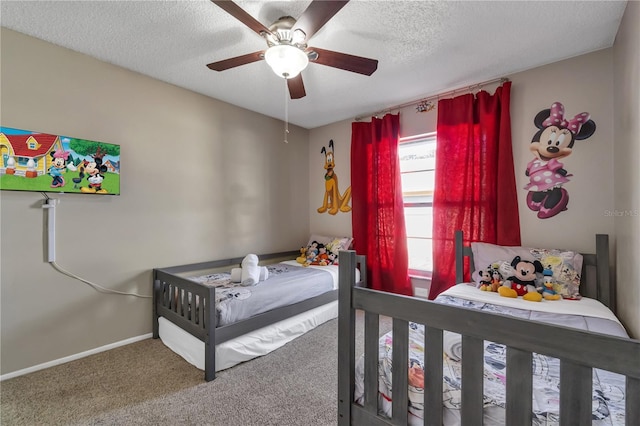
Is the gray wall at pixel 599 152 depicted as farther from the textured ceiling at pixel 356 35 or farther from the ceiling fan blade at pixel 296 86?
the ceiling fan blade at pixel 296 86

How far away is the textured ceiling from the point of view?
177 cm

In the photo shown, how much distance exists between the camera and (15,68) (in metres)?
2.00

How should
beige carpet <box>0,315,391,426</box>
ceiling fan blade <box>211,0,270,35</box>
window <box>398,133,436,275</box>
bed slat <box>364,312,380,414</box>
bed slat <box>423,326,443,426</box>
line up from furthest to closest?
window <box>398,133,436,275</box> → beige carpet <box>0,315,391,426</box> → ceiling fan blade <box>211,0,270,35</box> → bed slat <box>364,312,380,414</box> → bed slat <box>423,326,443,426</box>

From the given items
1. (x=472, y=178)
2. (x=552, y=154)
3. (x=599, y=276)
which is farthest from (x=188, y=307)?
(x=552, y=154)

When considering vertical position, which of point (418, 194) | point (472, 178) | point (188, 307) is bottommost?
point (188, 307)

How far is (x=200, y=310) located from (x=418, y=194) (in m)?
2.55

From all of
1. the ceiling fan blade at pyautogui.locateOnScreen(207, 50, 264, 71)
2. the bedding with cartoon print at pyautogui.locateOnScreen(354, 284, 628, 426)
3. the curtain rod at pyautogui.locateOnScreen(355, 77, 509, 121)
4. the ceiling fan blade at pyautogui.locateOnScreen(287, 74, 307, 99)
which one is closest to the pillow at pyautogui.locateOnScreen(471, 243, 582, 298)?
the bedding with cartoon print at pyautogui.locateOnScreen(354, 284, 628, 426)

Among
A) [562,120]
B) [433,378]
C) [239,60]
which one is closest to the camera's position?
[433,378]

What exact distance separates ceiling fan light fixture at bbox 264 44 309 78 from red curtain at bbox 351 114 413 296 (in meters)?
1.87

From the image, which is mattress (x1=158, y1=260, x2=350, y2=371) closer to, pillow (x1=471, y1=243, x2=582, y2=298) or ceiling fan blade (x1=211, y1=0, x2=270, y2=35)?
pillow (x1=471, y1=243, x2=582, y2=298)

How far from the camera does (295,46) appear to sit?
5.63 ft

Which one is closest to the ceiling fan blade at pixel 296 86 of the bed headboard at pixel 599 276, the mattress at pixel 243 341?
the mattress at pixel 243 341

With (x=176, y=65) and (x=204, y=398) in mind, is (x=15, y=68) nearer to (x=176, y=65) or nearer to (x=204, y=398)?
(x=176, y=65)

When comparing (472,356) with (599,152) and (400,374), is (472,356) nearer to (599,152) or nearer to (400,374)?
(400,374)
